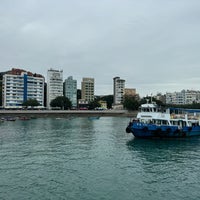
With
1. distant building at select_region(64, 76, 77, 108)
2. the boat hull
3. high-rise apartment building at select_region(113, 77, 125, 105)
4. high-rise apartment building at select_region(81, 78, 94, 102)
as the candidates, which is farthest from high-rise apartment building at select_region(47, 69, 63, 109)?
the boat hull

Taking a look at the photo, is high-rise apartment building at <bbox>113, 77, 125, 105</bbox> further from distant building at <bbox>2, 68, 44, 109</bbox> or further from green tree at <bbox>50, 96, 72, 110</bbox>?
distant building at <bbox>2, 68, 44, 109</bbox>

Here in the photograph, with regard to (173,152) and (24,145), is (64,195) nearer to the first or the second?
(173,152)

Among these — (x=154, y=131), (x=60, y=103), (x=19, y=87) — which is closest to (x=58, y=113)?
(x=60, y=103)

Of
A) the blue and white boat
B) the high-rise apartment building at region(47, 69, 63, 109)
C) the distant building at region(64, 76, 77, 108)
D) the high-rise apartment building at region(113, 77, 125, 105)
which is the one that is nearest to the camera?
the blue and white boat

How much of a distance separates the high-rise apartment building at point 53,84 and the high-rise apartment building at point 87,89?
30068mm

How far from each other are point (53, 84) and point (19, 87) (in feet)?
85.0

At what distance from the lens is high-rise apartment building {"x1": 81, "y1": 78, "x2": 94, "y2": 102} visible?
186 metres

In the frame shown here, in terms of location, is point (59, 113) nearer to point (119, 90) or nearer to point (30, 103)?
point (30, 103)

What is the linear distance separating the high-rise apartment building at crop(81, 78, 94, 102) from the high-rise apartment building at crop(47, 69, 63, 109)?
30.1m

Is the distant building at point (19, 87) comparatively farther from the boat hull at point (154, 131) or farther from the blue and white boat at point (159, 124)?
the boat hull at point (154, 131)

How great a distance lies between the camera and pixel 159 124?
41.3 m

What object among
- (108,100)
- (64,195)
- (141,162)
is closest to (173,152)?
(141,162)

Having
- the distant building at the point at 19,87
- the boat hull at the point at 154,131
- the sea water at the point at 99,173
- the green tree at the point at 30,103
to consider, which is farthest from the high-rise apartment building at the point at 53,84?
the sea water at the point at 99,173

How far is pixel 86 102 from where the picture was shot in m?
178
